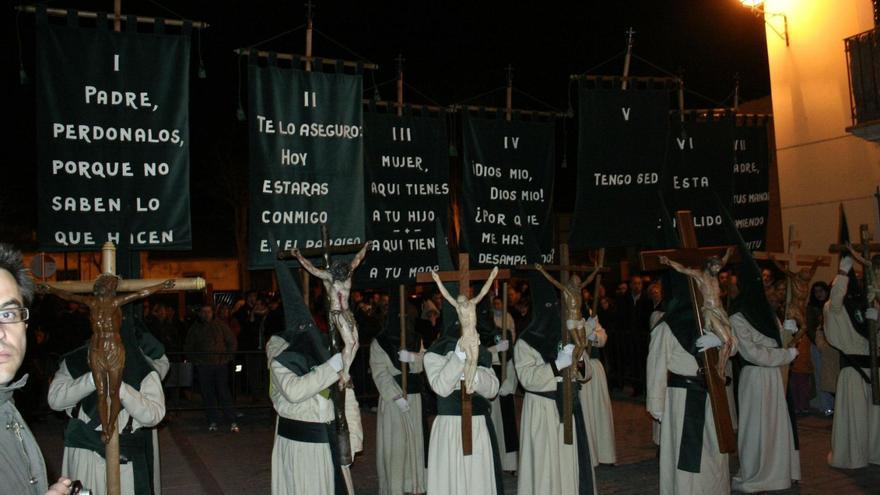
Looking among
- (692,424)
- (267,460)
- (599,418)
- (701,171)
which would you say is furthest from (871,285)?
(267,460)

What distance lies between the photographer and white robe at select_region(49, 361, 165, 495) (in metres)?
6.15

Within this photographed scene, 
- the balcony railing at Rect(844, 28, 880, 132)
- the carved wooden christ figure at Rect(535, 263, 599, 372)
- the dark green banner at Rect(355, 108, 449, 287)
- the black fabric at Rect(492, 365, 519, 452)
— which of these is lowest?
the black fabric at Rect(492, 365, 519, 452)

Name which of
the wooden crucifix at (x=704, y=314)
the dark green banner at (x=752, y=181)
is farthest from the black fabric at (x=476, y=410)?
the dark green banner at (x=752, y=181)

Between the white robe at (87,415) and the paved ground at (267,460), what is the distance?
239cm

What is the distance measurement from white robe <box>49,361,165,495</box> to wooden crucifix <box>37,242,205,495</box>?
374 millimetres

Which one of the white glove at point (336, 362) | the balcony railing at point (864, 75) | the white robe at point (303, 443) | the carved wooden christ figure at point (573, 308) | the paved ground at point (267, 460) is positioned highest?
the balcony railing at point (864, 75)

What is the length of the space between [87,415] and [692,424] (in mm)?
5365

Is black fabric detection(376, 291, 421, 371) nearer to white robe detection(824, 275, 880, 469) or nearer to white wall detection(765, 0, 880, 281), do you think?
white robe detection(824, 275, 880, 469)

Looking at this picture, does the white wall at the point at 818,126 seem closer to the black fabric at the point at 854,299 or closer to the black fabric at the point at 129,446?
the black fabric at the point at 854,299

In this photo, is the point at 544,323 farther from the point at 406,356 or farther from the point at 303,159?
the point at 303,159

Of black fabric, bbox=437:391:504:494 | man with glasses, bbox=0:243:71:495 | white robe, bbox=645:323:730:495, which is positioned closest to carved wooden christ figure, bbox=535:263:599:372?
white robe, bbox=645:323:730:495

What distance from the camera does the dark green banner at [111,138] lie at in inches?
281

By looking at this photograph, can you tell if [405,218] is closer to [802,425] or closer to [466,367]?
[466,367]

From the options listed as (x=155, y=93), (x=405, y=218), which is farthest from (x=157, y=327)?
(x=155, y=93)
